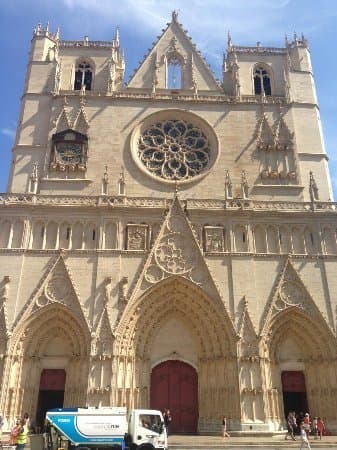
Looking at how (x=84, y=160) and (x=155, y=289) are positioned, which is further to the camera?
(x=84, y=160)

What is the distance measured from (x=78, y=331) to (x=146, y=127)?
12475 mm

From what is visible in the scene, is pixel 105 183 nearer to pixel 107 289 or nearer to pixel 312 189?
pixel 107 289

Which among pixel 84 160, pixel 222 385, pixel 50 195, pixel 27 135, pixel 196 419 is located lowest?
pixel 196 419

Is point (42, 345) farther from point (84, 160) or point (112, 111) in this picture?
point (112, 111)

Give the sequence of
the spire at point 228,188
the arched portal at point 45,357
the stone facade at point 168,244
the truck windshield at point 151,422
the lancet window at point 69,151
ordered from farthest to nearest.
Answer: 1. the lancet window at point 69,151
2. the spire at point 228,188
3. the stone facade at point 168,244
4. the arched portal at point 45,357
5. the truck windshield at point 151,422

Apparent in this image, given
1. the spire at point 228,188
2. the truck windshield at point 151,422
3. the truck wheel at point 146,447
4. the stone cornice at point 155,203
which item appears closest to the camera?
the truck wheel at point 146,447

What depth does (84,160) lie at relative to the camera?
933 inches

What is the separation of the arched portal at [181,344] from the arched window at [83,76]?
565 inches

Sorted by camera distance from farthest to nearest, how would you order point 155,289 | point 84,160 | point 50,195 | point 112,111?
point 112,111 → point 84,160 → point 50,195 → point 155,289

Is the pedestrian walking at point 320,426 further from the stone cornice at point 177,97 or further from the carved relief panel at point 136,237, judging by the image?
the stone cornice at point 177,97

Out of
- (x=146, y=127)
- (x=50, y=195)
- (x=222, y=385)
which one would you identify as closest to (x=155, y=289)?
(x=222, y=385)

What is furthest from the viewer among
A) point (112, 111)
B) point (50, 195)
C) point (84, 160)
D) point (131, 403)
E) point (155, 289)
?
point (112, 111)

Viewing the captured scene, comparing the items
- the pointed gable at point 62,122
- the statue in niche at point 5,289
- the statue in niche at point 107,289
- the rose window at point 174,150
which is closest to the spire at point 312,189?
the rose window at point 174,150

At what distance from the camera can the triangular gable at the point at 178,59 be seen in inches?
1062
